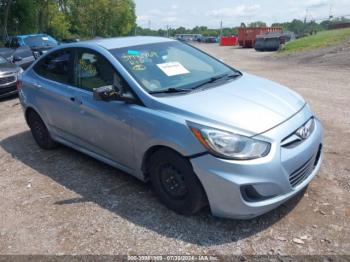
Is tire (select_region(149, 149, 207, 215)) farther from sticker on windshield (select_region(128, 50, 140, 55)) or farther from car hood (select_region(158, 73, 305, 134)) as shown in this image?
sticker on windshield (select_region(128, 50, 140, 55))

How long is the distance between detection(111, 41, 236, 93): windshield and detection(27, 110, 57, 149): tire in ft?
6.57

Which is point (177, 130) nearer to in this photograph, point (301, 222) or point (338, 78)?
point (301, 222)

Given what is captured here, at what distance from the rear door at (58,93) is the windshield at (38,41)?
11.6 m

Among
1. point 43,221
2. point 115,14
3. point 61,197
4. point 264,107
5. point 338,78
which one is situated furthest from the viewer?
point 115,14

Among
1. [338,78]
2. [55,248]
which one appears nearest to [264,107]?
[55,248]

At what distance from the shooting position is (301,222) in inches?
131

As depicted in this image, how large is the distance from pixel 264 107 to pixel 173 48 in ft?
5.45

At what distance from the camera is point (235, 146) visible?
3.02 meters

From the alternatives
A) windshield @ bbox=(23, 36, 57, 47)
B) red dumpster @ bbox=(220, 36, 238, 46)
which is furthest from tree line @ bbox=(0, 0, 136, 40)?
red dumpster @ bbox=(220, 36, 238, 46)

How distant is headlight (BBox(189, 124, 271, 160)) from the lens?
3004 millimetres

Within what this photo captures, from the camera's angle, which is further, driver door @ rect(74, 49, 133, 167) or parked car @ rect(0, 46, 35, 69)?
parked car @ rect(0, 46, 35, 69)

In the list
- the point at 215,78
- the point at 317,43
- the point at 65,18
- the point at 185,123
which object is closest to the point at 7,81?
the point at 215,78

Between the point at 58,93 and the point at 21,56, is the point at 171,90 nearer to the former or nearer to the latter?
the point at 58,93

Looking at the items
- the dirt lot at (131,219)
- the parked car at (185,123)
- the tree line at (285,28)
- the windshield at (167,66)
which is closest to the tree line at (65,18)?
the tree line at (285,28)
